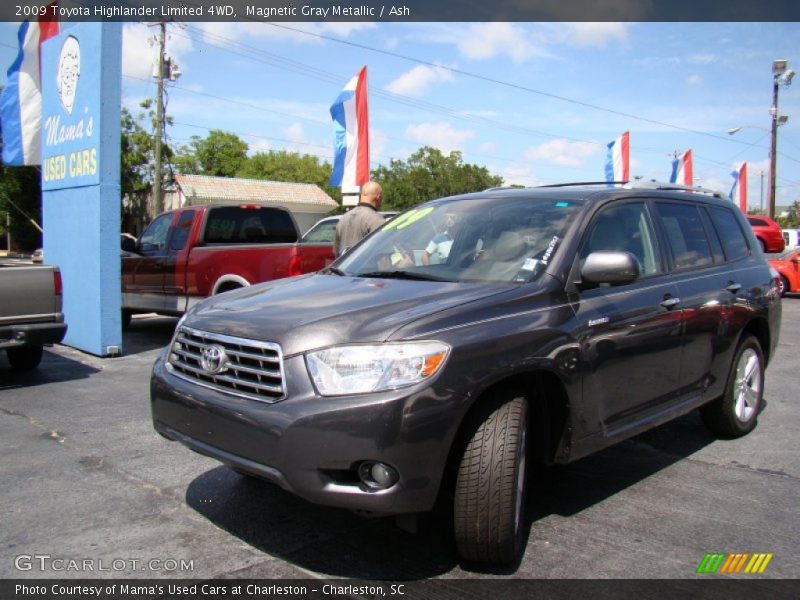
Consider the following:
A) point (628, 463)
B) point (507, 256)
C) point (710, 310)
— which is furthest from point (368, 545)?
point (710, 310)

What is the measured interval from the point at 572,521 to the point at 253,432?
1863mm

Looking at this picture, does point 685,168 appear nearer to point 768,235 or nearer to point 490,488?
point 768,235

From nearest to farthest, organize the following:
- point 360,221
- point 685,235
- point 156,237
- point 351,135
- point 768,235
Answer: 1. point 685,235
2. point 360,221
3. point 156,237
4. point 351,135
5. point 768,235

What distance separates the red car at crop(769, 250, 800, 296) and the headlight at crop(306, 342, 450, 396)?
56.9 ft

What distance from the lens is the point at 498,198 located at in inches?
175

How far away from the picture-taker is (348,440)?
275cm

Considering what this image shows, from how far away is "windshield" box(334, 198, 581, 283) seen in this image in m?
3.73

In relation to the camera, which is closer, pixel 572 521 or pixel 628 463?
pixel 572 521

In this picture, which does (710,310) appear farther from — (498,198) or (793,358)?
(793,358)

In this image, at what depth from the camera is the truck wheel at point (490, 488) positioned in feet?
9.73

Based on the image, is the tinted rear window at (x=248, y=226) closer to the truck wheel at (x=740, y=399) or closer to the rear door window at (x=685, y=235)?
the rear door window at (x=685, y=235)

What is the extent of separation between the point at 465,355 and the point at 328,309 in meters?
0.70

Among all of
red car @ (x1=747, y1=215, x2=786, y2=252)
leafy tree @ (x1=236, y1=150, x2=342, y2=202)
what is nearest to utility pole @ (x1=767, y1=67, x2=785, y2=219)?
red car @ (x1=747, y1=215, x2=786, y2=252)

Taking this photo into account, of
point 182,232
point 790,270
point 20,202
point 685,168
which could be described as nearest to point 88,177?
point 182,232
